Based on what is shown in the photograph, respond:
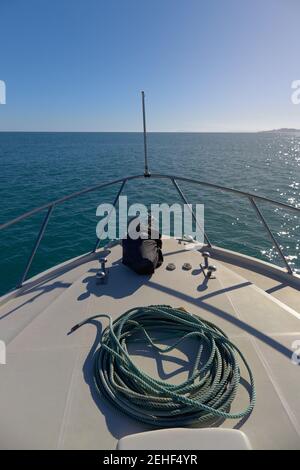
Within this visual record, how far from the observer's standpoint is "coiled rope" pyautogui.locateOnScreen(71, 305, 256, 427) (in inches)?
64.4

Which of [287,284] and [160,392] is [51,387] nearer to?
[160,392]

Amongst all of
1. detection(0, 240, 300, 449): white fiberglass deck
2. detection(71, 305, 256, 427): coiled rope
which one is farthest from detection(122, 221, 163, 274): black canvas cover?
detection(71, 305, 256, 427): coiled rope

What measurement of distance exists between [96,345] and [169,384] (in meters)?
0.79

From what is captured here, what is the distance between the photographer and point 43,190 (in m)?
15.4

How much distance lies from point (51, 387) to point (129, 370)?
573mm

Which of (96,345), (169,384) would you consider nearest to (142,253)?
(96,345)

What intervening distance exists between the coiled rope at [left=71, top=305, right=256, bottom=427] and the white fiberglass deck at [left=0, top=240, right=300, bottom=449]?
86 mm

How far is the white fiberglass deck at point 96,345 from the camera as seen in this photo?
160cm

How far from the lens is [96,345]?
225 centimetres

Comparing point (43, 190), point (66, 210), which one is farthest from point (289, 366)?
point (43, 190)

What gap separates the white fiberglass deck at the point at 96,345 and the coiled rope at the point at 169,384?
9 centimetres

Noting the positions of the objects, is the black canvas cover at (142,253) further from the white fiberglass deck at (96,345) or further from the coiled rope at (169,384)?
the coiled rope at (169,384)

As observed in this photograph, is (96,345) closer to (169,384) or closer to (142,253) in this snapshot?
(169,384)

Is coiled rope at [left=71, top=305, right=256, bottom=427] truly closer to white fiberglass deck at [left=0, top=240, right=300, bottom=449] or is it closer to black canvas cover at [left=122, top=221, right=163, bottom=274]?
white fiberglass deck at [left=0, top=240, right=300, bottom=449]
